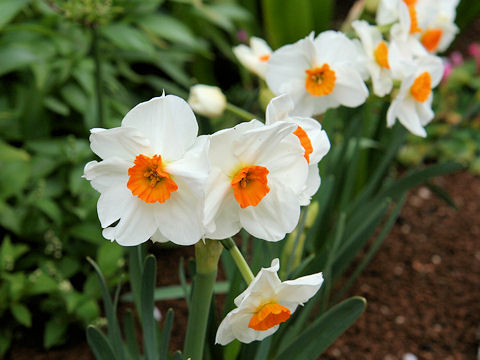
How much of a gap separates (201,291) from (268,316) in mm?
124

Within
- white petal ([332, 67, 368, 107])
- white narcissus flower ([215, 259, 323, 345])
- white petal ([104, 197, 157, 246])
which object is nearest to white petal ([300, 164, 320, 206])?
white narcissus flower ([215, 259, 323, 345])

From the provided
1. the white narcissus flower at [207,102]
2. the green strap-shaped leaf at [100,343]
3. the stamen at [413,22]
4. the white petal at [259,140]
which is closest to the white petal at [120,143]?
the white petal at [259,140]

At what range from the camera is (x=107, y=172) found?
28.6 inches

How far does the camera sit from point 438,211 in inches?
91.3

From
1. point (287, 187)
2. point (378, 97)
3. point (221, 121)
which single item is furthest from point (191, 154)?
point (221, 121)

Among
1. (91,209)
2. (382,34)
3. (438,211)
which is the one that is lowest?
(438,211)

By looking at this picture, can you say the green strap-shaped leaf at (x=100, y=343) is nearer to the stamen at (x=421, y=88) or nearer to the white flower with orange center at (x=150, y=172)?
the white flower with orange center at (x=150, y=172)

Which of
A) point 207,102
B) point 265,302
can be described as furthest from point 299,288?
point 207,102

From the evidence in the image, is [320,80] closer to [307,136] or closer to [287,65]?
[287,65]

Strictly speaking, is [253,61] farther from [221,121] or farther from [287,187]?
[221,121]

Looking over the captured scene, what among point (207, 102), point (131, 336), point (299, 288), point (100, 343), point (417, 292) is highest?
point (299, 288)

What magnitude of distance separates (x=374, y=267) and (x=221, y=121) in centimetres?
85

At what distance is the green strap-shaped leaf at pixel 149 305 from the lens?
894 mm

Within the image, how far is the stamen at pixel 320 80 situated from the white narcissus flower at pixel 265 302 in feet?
1.36
